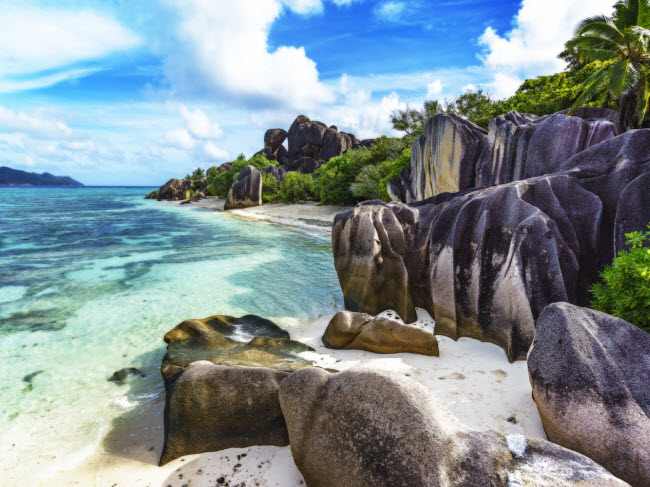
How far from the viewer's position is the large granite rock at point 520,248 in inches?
246

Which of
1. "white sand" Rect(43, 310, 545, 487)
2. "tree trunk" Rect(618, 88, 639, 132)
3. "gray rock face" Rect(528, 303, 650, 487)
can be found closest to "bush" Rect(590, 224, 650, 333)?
"gray rock face" Rect(528, 303, 650, 487)

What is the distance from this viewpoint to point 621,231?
5875 millimetres

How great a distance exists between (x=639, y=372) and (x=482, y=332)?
3.32 m

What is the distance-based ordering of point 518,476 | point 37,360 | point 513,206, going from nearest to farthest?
point 518,476
point 513,206
point 37,360

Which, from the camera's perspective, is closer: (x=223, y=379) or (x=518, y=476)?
(x=518, y=476)

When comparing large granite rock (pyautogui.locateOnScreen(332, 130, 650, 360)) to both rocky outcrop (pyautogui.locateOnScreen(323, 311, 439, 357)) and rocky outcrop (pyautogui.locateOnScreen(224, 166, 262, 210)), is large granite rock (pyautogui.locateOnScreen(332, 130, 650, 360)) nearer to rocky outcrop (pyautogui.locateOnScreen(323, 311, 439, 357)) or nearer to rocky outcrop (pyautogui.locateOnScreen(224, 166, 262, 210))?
rocky outcrop (pyautogui.locateOnScreen(323, 311, 439, 357))

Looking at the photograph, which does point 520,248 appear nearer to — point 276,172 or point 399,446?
point 399,446

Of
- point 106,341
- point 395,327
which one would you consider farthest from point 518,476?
point 106,341

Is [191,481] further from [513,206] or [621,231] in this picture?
[621,231]

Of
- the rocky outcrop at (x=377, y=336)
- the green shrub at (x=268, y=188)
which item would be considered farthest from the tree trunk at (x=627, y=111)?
the green shrub at (x=268, y=188)

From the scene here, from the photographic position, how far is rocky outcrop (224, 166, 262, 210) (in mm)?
41406

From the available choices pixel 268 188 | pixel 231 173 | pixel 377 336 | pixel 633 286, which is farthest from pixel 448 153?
pixel 231 173

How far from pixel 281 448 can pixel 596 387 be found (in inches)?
152

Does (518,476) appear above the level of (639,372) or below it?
below
